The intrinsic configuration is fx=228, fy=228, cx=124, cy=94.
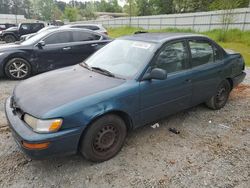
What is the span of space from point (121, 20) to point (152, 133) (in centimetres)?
2848

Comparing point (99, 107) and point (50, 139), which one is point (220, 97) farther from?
point (50, 139)

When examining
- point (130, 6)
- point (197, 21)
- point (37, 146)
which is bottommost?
point (37, 146)

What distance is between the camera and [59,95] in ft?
9.09

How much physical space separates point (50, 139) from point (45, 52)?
491 centimetres

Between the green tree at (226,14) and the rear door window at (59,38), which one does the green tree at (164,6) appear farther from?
the rear door window at (59,38)

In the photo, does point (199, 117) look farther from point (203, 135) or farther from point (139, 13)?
point (139, 13)

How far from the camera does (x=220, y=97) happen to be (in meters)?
4.61

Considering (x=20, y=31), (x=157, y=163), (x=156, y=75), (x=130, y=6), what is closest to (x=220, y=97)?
(x=156, y=75)

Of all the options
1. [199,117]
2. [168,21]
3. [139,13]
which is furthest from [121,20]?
[199,117]

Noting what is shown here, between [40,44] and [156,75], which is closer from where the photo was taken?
[156,75]

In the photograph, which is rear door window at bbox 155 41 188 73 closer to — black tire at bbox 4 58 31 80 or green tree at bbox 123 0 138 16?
Answer: black tire at bbox 4 58 31 80

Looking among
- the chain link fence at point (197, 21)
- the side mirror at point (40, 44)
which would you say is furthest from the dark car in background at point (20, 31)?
the side mirror at point (40, 44)

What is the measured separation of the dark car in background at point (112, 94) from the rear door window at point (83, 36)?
3734 mm

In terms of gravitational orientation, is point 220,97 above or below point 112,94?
below
